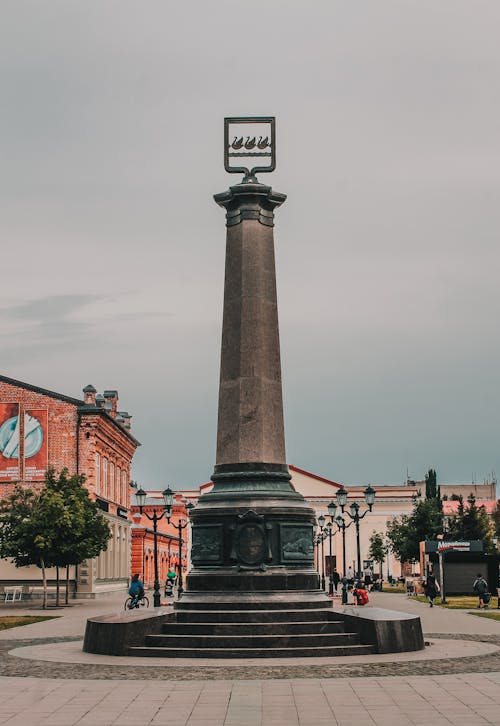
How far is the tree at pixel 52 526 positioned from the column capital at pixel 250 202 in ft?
88.0

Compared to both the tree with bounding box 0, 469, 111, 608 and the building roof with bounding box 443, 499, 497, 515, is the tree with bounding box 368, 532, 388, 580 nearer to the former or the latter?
the tree with bounding box 0, 469, 111, 608

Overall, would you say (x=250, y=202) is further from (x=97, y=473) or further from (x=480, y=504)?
(x=480, y=504)

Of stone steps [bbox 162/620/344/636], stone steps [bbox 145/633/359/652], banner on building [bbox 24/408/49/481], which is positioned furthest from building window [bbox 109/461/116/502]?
stone steps [bbox 145/633/359/652]

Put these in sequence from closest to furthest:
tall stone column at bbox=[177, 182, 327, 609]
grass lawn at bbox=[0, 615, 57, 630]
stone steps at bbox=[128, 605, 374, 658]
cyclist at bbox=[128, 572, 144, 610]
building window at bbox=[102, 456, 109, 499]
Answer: stone steps at bbox=[128, 605, 374, 658] < tall stone column at bbox=[177, 182, 327, 609] < cyclist at bbox=[128, 572, 144, 610] < grass lawn at bbox=[0, 615, 57, 630] < building window at bbox=[102, 456, 109, 499]

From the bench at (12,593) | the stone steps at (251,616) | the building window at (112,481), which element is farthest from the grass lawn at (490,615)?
the building window at (112,481)

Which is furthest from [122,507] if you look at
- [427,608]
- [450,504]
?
[450,504]

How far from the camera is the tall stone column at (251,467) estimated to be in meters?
21.5

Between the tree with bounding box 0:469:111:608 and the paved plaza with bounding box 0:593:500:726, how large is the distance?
89.4 feet

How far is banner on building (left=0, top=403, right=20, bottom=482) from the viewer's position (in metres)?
57.5

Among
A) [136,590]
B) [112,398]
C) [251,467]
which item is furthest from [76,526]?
[251,467]

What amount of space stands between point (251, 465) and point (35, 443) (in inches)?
1446

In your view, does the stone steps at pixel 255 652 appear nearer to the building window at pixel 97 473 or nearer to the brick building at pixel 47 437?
→ the brick building at pixel 47 437

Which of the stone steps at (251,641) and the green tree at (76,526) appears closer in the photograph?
the stone steps at (251,641)

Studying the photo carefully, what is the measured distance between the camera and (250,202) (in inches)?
947
